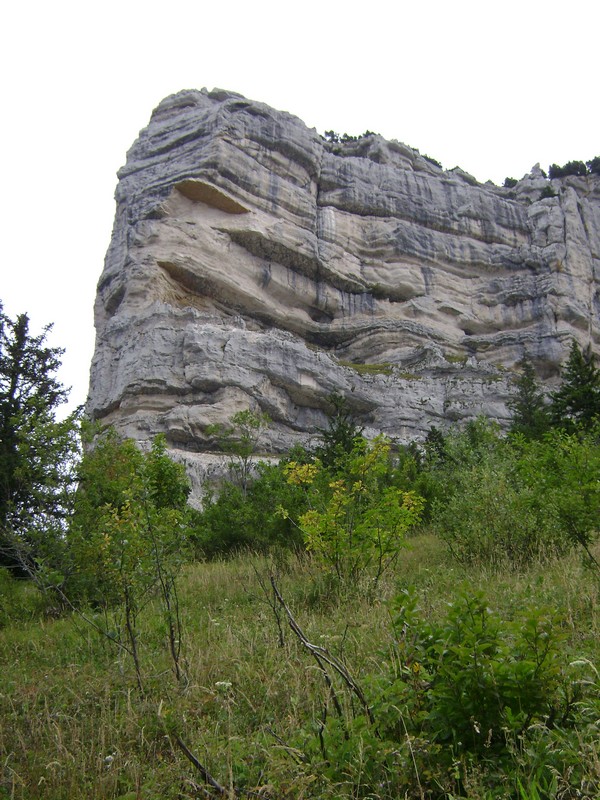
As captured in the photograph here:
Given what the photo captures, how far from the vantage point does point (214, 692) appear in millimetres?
4051

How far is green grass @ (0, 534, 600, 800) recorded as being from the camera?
2.96 metres

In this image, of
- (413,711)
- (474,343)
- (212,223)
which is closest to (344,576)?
(413,711)

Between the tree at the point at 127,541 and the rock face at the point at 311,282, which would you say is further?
the rock face at the point at 311,282

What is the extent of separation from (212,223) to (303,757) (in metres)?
48.7

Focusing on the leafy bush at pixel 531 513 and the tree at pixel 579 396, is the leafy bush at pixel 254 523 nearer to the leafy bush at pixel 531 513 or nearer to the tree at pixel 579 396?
the leafy bush at pixel 531 513

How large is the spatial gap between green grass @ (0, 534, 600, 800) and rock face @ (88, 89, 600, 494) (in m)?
25.1

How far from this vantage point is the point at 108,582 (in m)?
7.78

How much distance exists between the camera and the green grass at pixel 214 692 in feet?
9.70

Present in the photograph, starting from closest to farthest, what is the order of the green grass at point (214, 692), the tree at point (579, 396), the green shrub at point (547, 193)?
the green grass at point (214, 692), the tree at point (579, 396), the green shrub at point (547, 193)

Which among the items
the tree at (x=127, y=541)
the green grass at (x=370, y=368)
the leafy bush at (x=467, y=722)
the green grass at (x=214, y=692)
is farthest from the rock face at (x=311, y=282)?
the leafy bush at (x=467, y=722)

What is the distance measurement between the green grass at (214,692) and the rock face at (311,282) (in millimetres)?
25084

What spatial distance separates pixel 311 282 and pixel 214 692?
49976mm

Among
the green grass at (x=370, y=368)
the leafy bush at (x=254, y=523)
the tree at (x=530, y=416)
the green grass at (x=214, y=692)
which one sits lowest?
the green grass at (x=214, y=692)

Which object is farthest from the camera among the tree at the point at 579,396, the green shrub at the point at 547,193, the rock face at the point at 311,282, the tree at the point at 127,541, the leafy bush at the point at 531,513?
the green shrub at the point at 547,193
